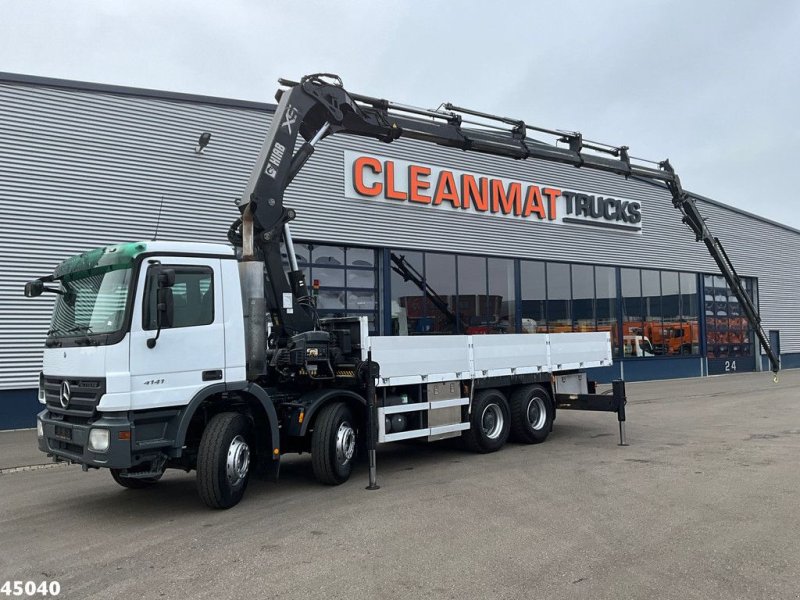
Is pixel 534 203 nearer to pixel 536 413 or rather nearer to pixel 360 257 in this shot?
pixel 360 257

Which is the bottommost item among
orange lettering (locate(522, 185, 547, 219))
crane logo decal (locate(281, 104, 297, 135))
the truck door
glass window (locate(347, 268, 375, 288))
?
the truck door

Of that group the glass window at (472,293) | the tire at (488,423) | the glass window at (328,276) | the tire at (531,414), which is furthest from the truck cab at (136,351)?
the glass window at (472,293)

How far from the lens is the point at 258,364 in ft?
24.8

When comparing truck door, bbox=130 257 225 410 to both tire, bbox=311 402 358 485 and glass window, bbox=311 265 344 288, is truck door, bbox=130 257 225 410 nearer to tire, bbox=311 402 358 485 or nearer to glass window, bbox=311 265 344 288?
tire, bbox=311 402 358 485

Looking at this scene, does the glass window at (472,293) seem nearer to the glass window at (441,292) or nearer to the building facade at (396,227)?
the building facade at (396,227)

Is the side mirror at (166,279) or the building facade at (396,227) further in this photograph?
the building facade at (396,227)

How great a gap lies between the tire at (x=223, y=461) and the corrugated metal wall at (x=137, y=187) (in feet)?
30.0

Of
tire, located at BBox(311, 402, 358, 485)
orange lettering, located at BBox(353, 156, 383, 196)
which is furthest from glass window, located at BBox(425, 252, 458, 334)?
tire, located at BBox(311, 402, 358, 485)

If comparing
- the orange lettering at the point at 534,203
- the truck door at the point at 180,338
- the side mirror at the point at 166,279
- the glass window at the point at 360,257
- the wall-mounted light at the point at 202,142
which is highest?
the wall-mounted light at the point at 202,142

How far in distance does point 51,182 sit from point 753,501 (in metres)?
14.5

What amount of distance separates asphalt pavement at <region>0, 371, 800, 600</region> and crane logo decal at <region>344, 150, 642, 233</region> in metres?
10.4

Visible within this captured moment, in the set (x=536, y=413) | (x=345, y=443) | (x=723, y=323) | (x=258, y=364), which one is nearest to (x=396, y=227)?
(x=536, y=413)

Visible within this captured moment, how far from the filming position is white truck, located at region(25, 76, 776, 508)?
6473 mm

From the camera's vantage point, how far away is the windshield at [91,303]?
21.4 feet
